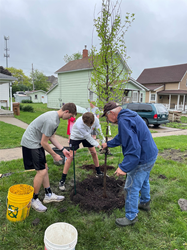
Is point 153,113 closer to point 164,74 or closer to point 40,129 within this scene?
point 40,129

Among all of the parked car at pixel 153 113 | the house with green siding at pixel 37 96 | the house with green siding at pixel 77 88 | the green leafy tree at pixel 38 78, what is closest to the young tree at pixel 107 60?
the parked car at pixel 153 113

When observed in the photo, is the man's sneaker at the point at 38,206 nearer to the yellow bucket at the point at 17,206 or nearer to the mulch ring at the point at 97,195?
the yellow bucket at the point at 17,206

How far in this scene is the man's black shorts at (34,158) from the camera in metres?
2.85

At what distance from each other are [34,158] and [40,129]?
18.6 inches

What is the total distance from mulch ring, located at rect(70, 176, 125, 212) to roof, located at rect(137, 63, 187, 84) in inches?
1154

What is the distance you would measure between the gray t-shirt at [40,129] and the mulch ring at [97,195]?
127 cm

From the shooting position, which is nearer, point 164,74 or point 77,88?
point 77,88

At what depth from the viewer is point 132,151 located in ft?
7.43

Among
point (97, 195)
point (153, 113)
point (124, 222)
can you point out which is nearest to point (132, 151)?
point (124, 222)

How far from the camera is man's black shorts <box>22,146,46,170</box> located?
2.85m

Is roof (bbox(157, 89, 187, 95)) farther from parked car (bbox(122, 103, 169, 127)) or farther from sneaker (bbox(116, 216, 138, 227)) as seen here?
sneaker (bbox(116, 216, 138, 227))

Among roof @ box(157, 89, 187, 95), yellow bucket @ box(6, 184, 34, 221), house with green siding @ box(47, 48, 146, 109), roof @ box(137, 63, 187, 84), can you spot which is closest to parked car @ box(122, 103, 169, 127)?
house with green siding @ box(47, 48, 146, 109)

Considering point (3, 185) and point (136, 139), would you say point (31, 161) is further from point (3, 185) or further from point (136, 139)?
point (136, 139)

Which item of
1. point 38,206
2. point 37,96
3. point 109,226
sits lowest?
point 109,226
